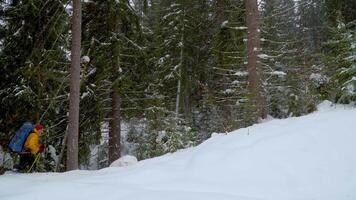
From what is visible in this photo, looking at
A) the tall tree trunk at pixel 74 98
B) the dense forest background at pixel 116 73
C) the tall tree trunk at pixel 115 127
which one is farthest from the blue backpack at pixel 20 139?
the tall tree trunk at pixel 115 127

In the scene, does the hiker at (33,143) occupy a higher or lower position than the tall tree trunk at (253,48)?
lower

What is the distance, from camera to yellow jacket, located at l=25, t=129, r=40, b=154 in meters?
9.48

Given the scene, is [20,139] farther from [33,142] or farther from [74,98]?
[74,98]

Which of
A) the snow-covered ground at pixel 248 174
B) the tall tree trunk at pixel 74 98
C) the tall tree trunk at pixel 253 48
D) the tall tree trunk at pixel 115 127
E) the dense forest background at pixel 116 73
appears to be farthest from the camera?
the tall tree trunk at pixel 115 127

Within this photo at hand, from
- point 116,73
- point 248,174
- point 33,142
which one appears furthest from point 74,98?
point 248,174

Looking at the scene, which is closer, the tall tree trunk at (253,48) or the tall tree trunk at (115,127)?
the tall tree trunk at (253,48)

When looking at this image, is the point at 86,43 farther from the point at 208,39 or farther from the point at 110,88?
the point at 208,39

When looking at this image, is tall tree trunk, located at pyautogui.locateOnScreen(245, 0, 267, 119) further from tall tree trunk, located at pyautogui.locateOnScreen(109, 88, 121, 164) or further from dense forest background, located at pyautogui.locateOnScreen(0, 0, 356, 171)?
tall tree trunk, located at pyautogui.locateOnScreen(109, 88, 121, 164)

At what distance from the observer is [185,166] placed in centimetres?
599

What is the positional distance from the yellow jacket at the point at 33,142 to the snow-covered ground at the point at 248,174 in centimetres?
269

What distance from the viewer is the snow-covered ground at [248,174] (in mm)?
4734

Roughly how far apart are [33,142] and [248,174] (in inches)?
246

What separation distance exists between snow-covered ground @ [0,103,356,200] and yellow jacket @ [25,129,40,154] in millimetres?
2695

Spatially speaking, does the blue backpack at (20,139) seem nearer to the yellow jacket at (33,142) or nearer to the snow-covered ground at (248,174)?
the yellow jacket at (33,142)
